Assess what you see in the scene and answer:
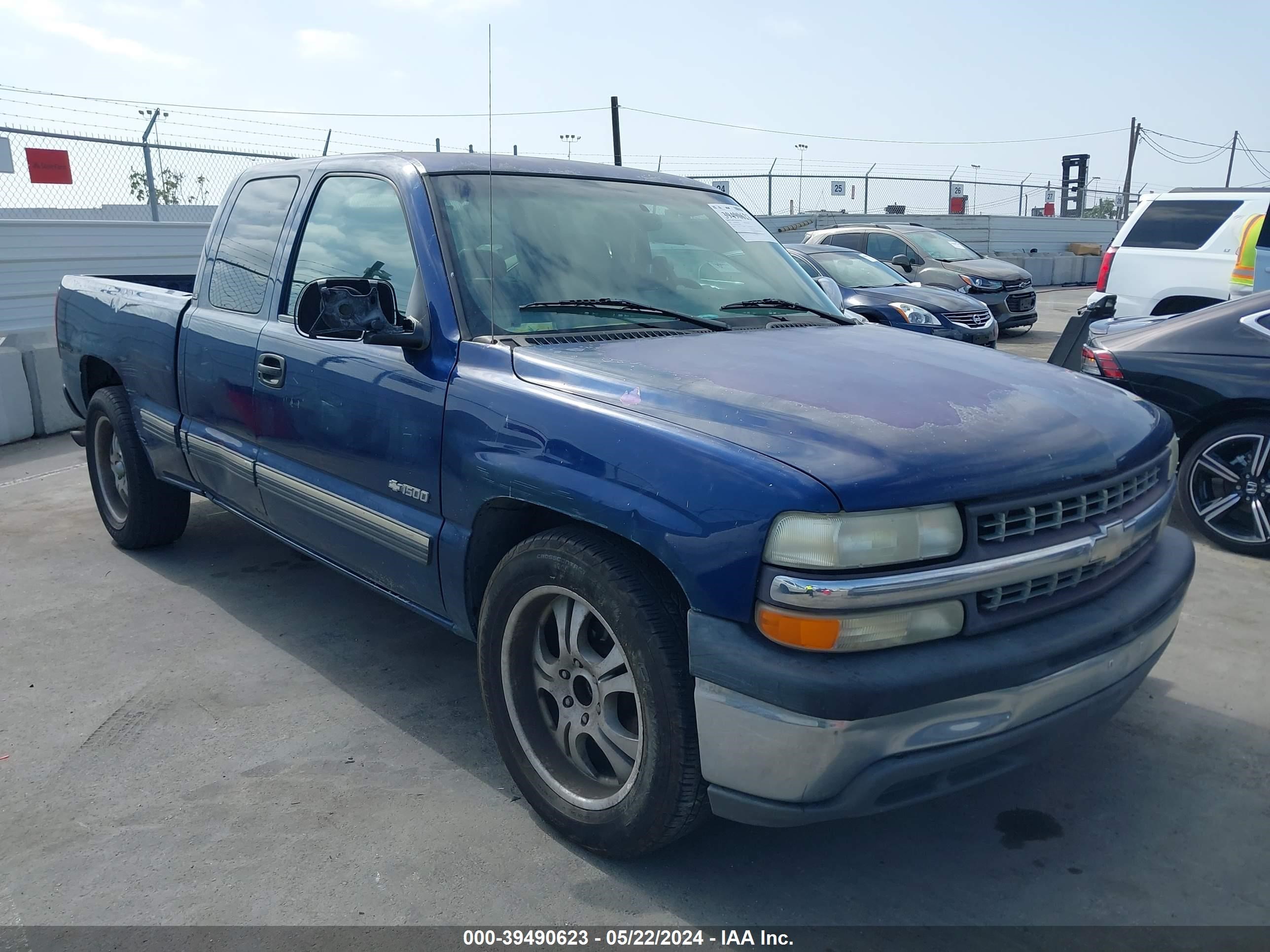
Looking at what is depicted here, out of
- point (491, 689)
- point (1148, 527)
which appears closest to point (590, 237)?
point (491, 689)

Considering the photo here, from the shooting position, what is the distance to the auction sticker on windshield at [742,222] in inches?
159

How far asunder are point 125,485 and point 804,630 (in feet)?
13.8

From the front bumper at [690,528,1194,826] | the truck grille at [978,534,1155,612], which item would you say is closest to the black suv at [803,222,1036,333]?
the truck grille at [978,534,1155,612]

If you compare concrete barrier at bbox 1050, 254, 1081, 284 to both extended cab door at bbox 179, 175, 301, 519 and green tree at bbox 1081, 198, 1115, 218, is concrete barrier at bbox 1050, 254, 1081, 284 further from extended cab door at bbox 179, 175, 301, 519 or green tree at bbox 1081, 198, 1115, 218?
extended cab door at bbox 179, 175, 301, 519

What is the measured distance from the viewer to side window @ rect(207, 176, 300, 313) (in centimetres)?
406

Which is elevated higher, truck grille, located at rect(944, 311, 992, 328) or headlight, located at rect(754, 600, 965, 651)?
headlight, located at rect(754, 600, 965, 651)

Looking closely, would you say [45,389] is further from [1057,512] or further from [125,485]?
[1057,512]

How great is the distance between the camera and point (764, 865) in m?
2.74

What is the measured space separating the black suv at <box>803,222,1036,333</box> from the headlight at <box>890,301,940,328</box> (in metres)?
3.20

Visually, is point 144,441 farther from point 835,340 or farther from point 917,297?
point 917,297

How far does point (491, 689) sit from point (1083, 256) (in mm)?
26901

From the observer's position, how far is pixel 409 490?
317cm

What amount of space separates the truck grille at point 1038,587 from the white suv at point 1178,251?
754cm

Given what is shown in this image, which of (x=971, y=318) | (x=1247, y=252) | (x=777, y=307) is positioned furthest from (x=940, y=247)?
(x=777, y=307)
